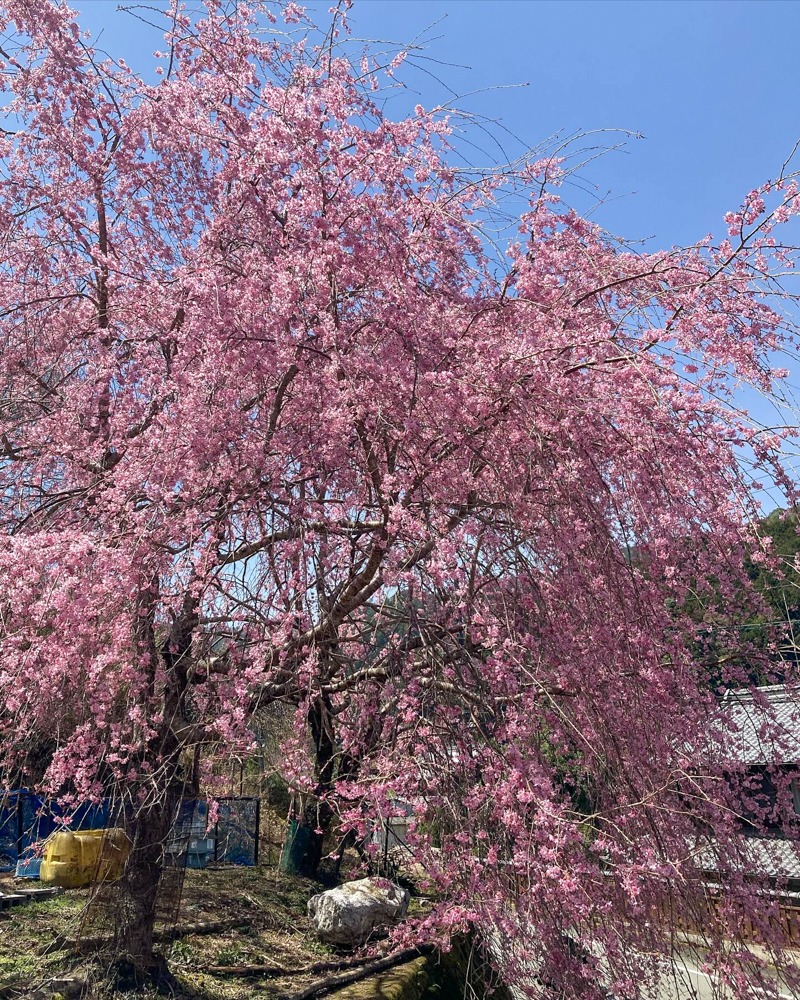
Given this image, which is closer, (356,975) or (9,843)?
(356,975)

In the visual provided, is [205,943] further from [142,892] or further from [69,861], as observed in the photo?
[142,892]

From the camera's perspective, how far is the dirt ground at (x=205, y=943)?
4840 millimetres

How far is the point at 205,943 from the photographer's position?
6.39m

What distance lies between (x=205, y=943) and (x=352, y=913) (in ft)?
4.69

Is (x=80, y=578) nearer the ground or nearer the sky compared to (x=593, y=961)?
nearer the sky

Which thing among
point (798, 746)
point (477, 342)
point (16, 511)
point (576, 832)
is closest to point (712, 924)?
point (576, 832)

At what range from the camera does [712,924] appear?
3832 mm

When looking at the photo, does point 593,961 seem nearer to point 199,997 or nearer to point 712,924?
point 712,924

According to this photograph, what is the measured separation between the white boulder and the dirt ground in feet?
0.54

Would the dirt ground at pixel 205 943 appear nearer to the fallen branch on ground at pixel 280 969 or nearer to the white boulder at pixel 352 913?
the fallen branch on ground at pixel 280 969

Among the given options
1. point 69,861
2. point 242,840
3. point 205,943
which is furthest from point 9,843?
point 205,943

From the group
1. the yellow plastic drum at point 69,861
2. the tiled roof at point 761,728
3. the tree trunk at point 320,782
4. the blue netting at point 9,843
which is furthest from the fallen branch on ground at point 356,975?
the blue netting at point 9,843

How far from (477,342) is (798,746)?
10.6ft

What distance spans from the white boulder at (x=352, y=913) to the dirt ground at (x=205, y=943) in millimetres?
164
